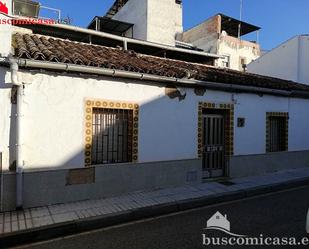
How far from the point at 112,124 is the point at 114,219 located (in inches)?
102

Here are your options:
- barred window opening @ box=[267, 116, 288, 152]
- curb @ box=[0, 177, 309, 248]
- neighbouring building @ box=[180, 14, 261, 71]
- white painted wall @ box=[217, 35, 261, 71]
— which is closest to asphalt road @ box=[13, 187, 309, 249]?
curb @ box=[0, 177, 309, 248]

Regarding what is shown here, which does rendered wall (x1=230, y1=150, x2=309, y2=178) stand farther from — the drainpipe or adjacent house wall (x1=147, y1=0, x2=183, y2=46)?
adjacent house wall (x1=147, y1=0, x2=183, y2=46)

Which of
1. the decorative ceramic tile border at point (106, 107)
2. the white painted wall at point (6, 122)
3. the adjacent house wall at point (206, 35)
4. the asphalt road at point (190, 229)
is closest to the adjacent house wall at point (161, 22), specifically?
the adjacent house wall at point (206, 35)

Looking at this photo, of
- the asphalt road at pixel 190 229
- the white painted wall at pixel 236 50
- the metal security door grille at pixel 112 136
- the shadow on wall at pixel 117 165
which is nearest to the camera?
the asphalt road at pixel 190 229

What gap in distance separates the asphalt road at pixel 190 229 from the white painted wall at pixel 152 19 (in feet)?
43.7

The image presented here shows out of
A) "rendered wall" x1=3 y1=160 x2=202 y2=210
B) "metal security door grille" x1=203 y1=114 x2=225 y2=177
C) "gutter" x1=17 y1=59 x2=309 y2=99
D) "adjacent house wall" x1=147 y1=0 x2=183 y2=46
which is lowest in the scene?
"rendered wall" x1=3 y1=160 x2=202 y2=210

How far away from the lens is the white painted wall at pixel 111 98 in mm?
6641

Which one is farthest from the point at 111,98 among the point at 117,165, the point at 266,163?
the point at 266,163

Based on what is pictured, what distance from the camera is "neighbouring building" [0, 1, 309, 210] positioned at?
648 cm

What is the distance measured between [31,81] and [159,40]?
43.5ft

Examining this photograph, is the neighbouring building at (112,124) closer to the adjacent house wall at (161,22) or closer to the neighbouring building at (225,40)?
the adjacent house wall at (161,22)

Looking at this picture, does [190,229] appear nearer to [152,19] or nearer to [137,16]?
[152,19]

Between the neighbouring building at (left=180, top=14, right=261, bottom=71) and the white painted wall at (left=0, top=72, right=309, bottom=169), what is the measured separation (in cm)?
1457

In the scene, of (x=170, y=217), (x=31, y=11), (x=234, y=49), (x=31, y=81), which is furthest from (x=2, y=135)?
(x=234, y=49)
